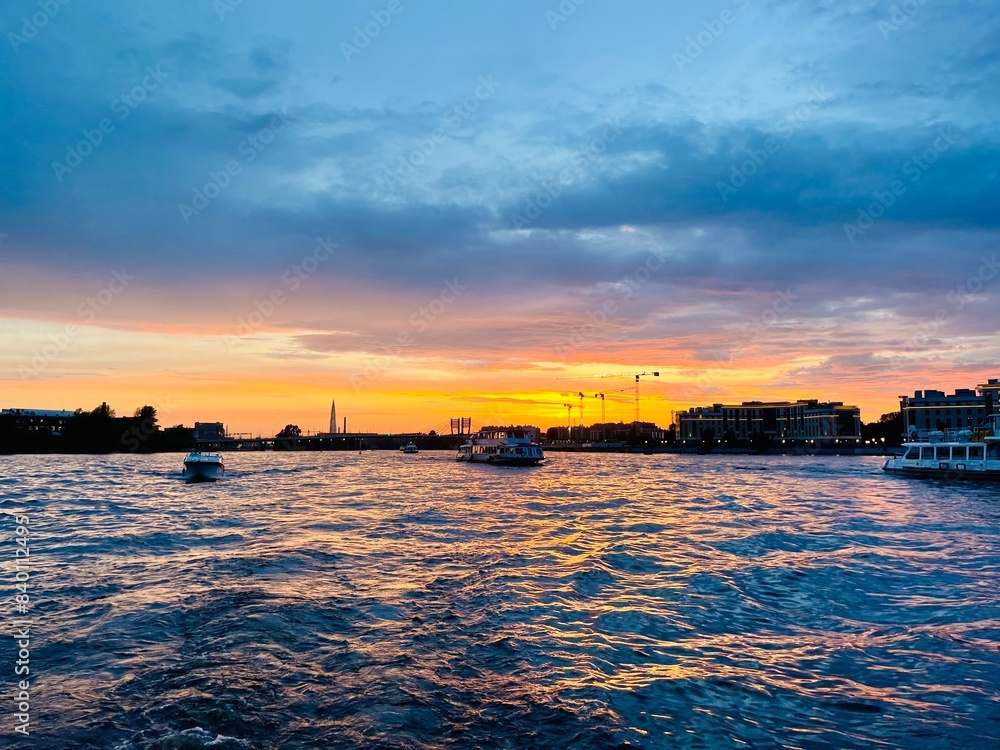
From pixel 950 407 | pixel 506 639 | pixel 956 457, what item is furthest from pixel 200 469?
pixel 950 407

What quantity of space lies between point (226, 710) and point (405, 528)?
20.9 metres

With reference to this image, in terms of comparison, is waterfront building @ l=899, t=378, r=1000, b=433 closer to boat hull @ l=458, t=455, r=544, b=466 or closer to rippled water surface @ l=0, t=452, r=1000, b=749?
boat hull @ l=458, t=455, r=544, b=466

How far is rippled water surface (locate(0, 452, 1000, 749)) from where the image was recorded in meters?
8.73

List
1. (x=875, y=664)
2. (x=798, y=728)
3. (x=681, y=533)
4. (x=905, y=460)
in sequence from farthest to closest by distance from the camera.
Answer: (x=905, y=460)
(x=681, y=533)
(x=875, y=664)
(x=798, y=728)

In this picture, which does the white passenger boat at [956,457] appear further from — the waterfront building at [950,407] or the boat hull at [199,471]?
A: the waterfront building at [950,407]

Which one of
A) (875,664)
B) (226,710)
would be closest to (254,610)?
(226,710)

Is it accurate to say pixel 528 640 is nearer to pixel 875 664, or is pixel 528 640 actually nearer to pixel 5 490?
pixel 875 664

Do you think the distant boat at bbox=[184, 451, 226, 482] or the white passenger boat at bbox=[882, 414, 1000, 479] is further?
the distant boat at bbox=[184, 451, 226, 482]

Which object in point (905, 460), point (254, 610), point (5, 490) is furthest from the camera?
point (905, 460)

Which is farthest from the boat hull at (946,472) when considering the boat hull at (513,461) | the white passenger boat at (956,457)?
the boat hull at (513,461)

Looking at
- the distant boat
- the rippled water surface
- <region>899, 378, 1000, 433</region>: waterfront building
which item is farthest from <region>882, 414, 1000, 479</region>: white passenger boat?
<region>899, 378, 1000, 433</region>: waterfront building

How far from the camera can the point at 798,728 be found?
883cm

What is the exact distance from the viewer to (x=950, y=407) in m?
181

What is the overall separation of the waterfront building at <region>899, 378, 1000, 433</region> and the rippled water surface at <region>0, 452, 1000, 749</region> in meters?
184
